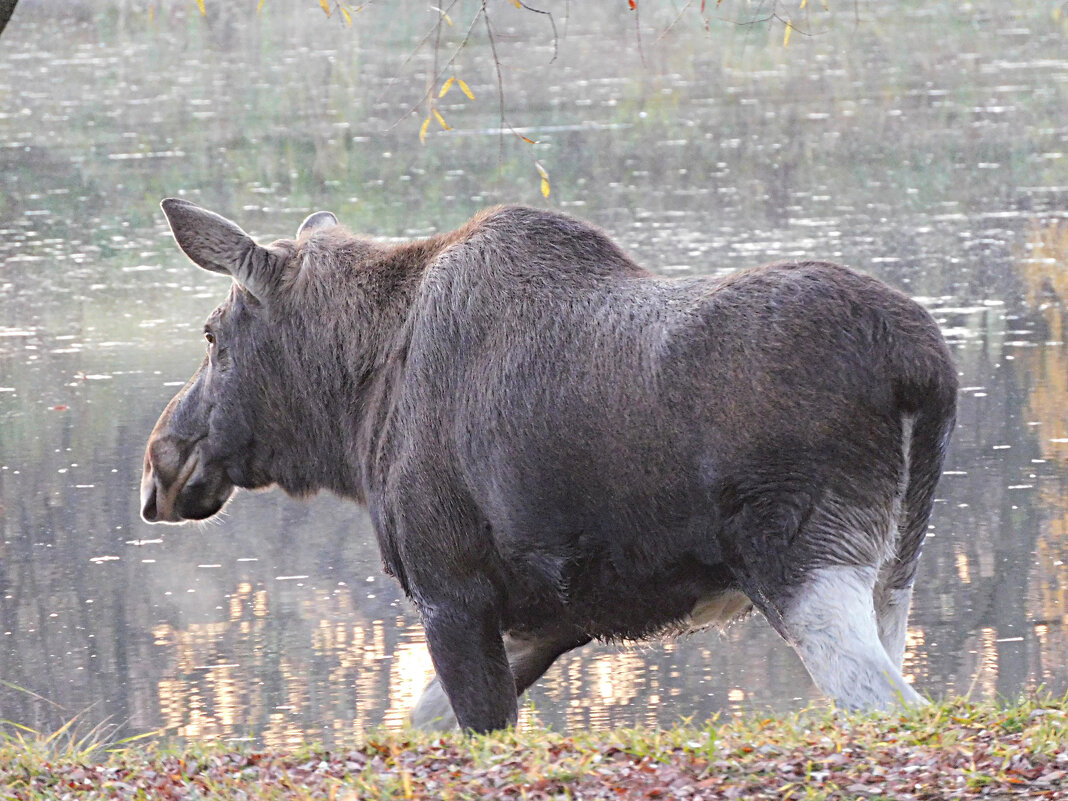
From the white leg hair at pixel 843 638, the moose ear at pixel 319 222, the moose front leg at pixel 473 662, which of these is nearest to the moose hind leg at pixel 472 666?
the moose front leg at pixel 473 662

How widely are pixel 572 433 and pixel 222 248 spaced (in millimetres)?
1822

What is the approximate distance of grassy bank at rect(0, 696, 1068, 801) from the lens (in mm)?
4633

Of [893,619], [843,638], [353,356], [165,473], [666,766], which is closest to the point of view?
[843,638]

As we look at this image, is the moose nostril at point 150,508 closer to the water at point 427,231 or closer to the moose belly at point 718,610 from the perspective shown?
the water at point 427,231

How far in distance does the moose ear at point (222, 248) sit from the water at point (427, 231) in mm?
1951

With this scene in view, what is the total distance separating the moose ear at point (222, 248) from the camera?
247 inches

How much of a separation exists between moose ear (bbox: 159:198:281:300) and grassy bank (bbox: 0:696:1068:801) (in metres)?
1.78

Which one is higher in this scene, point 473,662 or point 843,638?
point 843,638

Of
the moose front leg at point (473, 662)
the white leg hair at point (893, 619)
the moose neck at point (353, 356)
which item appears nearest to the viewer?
the white leg hair at point (893, 619)

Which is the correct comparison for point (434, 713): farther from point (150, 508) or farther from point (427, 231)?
point (427, 231)

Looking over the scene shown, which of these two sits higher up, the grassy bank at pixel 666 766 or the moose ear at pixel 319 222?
the moose ear at pixel 319 222

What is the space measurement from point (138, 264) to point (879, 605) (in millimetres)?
13915

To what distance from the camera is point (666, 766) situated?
493 centimetres

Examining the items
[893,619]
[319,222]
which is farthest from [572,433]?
[319,222]
